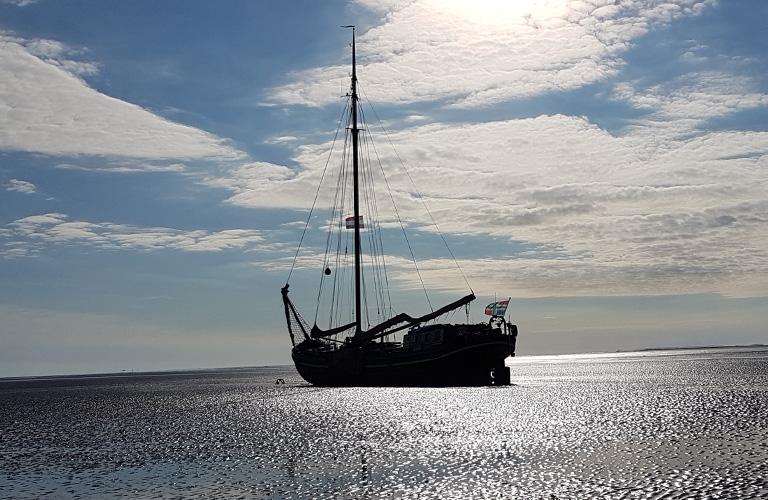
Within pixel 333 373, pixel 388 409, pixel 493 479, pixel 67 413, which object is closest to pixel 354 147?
pixel 333 373

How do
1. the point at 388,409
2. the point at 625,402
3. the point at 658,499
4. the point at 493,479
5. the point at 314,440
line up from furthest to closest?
the point at 625,402
the point at 388,409
the point at 314,440
the point at 493,479
the point at 658,499

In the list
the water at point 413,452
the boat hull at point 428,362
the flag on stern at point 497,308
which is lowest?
the water at point 413,452

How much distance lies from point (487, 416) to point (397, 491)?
31.6m

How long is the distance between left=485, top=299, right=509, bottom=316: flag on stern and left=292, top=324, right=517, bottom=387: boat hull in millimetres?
2935

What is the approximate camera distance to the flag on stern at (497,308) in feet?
263

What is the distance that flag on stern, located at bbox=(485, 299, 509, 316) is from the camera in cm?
8019

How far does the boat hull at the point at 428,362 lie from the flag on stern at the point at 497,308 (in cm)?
294

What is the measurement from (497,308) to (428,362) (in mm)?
9949

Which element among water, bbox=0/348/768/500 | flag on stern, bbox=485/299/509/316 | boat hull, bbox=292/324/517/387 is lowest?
water, bbox=0/348/768/500

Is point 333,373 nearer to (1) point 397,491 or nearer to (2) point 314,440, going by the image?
(2) point 314,440

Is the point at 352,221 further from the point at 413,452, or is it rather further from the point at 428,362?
the point at 413,452

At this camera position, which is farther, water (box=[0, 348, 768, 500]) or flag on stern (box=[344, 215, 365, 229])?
flag on stern (box=[344, 215, 365, 229])

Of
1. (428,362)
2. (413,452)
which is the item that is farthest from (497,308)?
(413,452)

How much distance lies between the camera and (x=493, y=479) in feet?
99.1
